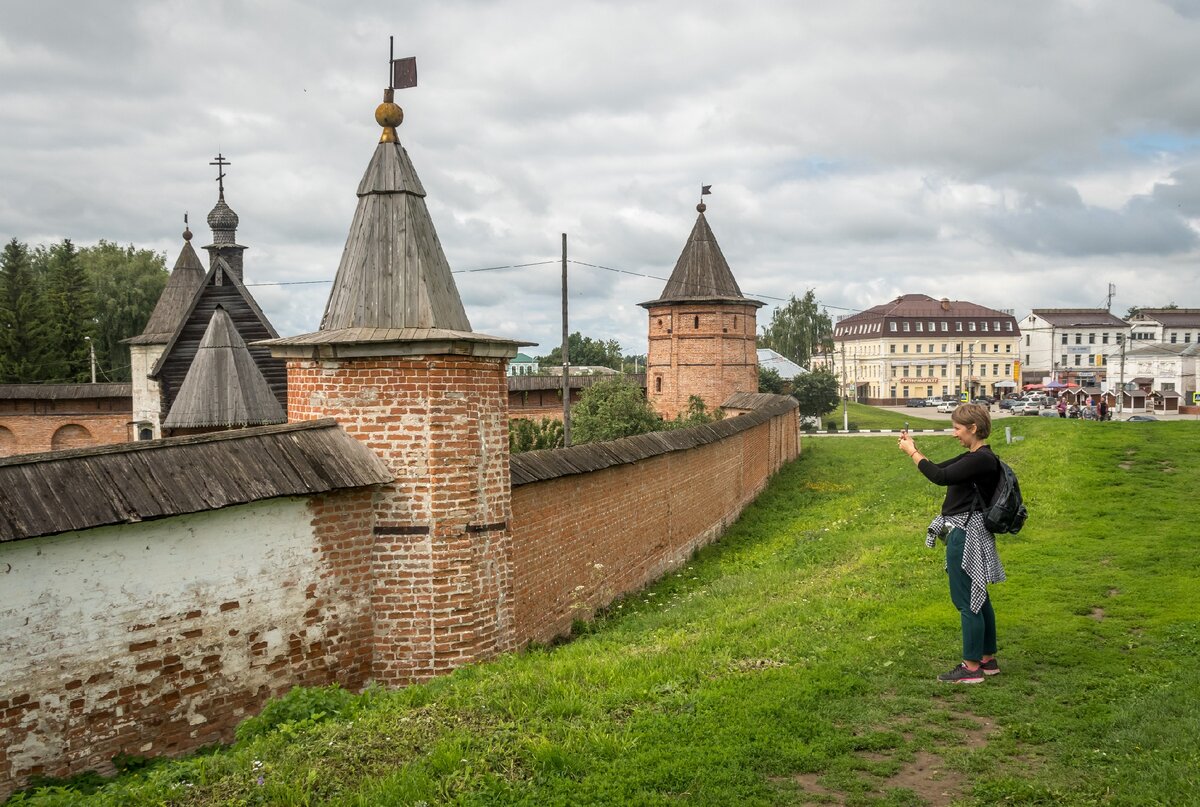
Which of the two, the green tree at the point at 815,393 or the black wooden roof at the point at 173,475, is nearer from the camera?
the black wooden roof at the point at 173,475

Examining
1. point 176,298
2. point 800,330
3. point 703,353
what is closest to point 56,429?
point 176,298

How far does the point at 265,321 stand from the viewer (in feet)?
71.7

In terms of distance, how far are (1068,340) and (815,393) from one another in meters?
46.6

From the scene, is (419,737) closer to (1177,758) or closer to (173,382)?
(1177,758)

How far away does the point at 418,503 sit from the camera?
7.24 m

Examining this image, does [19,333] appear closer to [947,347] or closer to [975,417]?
A: [975,417]

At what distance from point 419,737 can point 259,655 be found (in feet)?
7.09

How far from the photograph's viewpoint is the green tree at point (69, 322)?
4578 cm

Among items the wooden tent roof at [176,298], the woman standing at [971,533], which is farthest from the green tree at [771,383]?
the woman standing at [971,533]

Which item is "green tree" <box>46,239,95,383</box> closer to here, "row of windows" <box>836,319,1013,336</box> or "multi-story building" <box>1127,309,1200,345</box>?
"row of windows" <box>836,319,1013,336</box>

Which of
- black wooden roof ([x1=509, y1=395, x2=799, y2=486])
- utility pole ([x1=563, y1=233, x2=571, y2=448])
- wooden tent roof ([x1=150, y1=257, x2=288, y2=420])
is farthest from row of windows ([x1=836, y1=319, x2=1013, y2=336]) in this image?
wooden tent roof ([x1=150, y1=257, x2=288, y2=420])

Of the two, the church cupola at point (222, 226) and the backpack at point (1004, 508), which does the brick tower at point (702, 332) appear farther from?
the backpack at point (1004, 508)

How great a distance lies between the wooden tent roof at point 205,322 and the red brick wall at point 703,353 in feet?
47.6

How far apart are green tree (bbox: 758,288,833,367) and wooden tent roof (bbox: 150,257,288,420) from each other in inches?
1905
